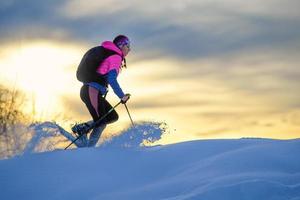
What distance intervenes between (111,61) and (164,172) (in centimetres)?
259

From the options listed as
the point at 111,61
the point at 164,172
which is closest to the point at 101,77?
the point at 111,61

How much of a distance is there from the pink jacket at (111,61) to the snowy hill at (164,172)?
4.83 ft

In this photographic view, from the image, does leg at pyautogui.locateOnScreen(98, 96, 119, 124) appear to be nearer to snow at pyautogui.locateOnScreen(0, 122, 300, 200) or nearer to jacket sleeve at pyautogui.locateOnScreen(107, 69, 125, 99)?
jacket sleeve at pyautogui.locateOnScreen(107, 69, 125, 99)

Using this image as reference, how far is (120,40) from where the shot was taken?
904 centimetres

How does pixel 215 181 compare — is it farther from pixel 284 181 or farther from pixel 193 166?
pixel 193 166

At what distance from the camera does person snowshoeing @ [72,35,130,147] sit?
8867 millimetres

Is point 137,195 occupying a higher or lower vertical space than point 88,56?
lower

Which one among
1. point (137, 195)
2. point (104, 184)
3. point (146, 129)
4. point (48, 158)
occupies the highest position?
point (146, 129)

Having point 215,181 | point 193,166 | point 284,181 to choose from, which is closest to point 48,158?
point 193,166

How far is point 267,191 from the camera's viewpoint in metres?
5.20

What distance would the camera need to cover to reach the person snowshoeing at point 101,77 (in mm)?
8867

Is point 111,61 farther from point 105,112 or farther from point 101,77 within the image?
point 105,112

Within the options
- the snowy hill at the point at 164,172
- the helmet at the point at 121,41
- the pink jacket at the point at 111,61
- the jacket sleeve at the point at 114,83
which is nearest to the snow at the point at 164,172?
the snowy hill at the point at 164,172

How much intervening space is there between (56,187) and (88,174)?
17.2 inches
